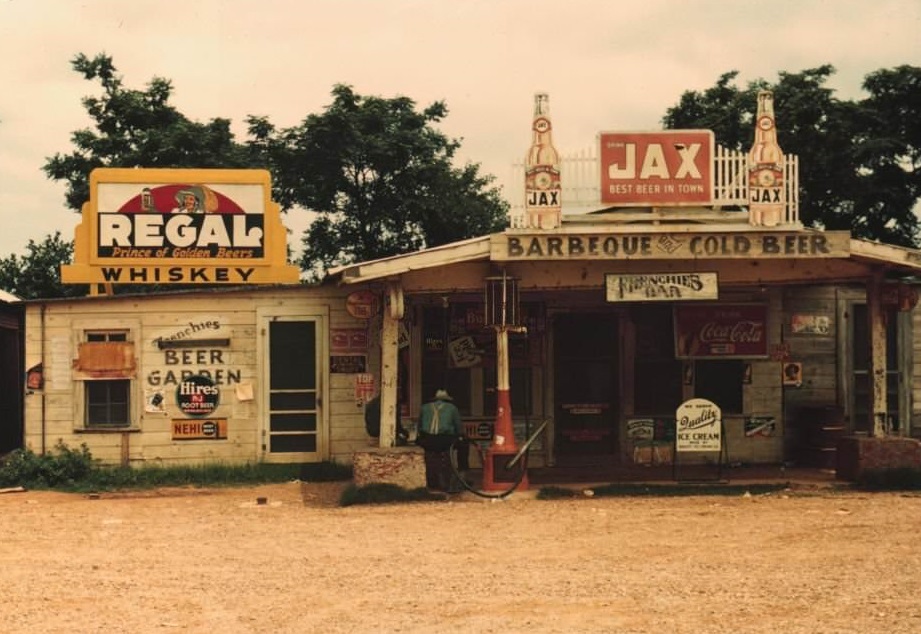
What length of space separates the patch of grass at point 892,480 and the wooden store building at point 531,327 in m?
0.61

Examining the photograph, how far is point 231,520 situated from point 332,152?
889 inches

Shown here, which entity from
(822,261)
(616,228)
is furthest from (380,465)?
(822,261)

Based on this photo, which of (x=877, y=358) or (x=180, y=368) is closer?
(x=877, y=358)

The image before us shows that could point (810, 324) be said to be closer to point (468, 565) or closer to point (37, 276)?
point (468, 565)

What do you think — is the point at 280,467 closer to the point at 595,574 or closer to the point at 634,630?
the point at 595,574

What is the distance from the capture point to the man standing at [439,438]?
51.2 feet

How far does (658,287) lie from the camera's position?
15922 mm

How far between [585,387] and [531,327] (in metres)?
1.31

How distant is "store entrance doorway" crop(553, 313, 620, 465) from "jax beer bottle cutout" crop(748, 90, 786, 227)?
3.96m

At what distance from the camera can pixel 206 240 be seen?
18.4 metres

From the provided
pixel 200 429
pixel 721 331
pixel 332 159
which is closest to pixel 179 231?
pixel 200 429

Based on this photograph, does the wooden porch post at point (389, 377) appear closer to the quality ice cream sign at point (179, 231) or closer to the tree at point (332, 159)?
the quality ice cream sign at point (179, 231)

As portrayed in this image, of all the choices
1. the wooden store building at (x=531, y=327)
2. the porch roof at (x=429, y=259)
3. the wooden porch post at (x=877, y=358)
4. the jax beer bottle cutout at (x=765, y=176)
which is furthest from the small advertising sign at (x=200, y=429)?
the wooden porch post at (x=877, y=358)

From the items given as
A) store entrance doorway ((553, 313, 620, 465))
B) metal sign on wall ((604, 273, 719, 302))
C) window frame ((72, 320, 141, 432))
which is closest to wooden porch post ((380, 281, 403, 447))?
metal sign on wall ((604, 273, 719, 302))
